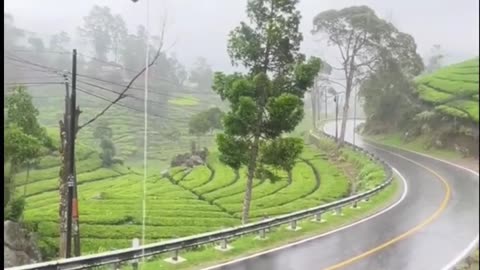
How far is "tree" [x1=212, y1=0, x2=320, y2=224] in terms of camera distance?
28.5ft

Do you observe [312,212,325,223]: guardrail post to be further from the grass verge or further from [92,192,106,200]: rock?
[92,192,106,200]: rock

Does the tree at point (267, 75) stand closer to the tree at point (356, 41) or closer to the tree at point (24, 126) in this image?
the tree at point (356, 41)

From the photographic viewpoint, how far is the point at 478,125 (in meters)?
2.20

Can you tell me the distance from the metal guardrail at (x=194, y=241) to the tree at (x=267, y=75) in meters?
1.03

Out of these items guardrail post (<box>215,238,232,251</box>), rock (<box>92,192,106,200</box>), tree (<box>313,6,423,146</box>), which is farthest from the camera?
rock (<box>92,192,106,200</box>)

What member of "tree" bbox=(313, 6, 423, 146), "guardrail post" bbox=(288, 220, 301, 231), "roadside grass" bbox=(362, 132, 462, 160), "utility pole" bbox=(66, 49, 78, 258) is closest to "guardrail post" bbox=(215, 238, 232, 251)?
"guardrail post" bbox=(288, 220, 301, 231)

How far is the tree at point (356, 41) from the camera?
20.3 ft

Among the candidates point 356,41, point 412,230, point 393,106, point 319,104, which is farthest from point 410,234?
point 319,104

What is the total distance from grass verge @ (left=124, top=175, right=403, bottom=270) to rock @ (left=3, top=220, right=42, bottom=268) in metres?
2.74

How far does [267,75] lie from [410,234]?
5097mm

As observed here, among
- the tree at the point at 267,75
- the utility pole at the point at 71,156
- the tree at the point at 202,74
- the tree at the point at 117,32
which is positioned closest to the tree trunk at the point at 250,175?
the tree at the point at 267,75

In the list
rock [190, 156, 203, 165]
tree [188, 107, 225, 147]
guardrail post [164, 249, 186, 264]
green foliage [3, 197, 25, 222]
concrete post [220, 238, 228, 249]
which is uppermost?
tree [188, 107, 225, 147]

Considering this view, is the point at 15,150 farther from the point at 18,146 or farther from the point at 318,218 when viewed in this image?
the point at 318,218

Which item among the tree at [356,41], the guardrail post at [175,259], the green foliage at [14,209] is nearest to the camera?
the tree at [356,41]
